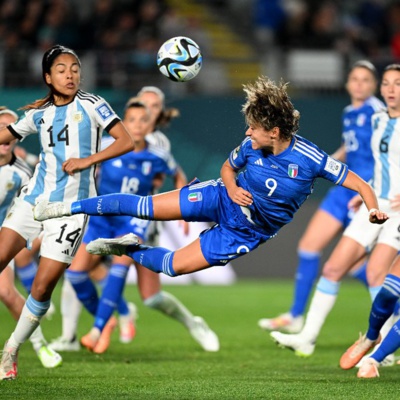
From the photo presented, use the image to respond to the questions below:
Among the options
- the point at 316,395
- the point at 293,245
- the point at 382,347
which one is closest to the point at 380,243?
the point at 382,347

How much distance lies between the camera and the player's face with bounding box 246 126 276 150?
698 centimetres

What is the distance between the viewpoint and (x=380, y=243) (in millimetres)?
8586

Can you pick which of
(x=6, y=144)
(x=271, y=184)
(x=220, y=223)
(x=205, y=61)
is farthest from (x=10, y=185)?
(x=205, y=61)

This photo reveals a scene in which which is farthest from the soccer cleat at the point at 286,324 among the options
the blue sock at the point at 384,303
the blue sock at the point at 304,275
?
the blue sock at the point at 384,303

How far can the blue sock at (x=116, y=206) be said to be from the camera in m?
7.23

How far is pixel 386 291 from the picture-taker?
25.1 feet

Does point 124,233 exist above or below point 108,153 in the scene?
below

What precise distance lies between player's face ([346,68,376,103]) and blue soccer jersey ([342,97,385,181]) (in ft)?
0.25

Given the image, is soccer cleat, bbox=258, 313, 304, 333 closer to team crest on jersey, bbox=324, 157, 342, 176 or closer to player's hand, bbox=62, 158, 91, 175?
team crest on jersey, bbox=324, 157, 342, 176

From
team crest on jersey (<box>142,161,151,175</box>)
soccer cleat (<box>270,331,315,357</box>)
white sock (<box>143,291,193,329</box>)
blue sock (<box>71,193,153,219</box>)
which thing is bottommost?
white sock (<box>143,291,193,329</box>)

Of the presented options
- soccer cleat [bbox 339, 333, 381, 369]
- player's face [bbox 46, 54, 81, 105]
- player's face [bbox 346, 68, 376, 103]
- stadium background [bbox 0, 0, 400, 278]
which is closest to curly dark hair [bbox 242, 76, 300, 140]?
player's face [bbox 46, 54, 81, 105]

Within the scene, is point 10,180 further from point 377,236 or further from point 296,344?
point 377,236

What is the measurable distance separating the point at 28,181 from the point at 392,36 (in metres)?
12.3

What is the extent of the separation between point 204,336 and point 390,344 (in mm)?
2558
